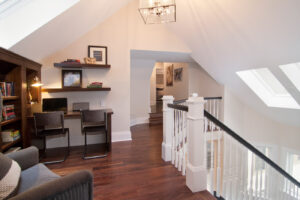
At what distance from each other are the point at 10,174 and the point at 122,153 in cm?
191

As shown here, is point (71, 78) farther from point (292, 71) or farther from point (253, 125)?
point (253, 125)

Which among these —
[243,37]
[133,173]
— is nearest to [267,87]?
[243,37]

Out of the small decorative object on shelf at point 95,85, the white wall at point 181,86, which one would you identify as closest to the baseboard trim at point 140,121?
the white wall at point 181,86

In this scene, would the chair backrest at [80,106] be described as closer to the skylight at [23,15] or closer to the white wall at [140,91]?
the skylight at [23,15]

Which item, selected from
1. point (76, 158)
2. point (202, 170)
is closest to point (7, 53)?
point (76, 158)

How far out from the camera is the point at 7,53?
1854 mm

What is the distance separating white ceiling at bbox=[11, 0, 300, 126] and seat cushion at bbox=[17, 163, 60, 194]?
→ 159 centimetres

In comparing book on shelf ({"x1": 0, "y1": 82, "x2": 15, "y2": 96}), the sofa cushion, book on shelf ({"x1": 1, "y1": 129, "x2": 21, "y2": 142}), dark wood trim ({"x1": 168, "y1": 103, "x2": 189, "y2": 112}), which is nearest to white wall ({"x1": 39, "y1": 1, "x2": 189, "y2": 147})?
book on shelf ({"x1": 0, "y1": 82, "x2": 15, "y2": 96})

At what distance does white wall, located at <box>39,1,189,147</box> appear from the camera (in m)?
3.05

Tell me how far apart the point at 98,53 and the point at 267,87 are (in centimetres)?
410

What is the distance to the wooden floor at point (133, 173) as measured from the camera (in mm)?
1712

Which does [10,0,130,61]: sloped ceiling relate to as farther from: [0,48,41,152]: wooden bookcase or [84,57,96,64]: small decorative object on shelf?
[84,57,96,64]: small decorative object on shelf

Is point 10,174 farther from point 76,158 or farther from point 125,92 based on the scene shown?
Result: point 125,92


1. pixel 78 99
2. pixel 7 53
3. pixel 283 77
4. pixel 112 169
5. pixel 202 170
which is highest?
pixel 7 53
